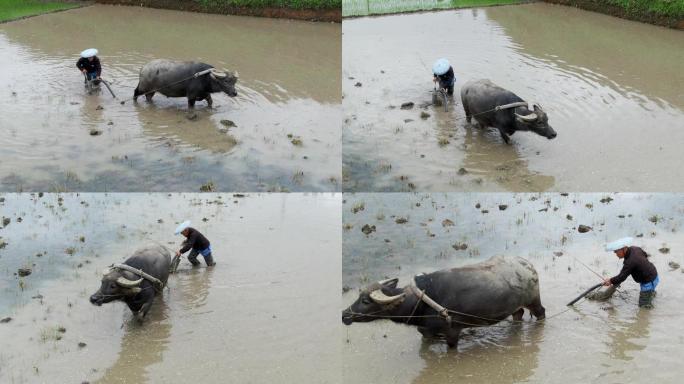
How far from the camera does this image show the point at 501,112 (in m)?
6.98

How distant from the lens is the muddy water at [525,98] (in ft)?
21.8

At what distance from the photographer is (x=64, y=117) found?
7.82 m

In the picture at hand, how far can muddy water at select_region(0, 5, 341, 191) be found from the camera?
269 inches

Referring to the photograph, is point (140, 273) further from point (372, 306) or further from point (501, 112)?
point (501, 112)

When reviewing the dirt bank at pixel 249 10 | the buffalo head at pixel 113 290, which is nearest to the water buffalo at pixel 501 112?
the buffalo head at pixel 113 290

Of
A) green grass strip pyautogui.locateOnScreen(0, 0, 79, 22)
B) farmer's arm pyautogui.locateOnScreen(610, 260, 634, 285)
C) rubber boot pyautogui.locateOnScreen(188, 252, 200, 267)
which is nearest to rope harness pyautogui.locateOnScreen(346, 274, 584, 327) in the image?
farmer's arm pyautogui.locateOnScreen(610, 260, 634, 285)

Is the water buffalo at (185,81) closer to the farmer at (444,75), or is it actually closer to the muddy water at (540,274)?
the muddy water at (540,274)

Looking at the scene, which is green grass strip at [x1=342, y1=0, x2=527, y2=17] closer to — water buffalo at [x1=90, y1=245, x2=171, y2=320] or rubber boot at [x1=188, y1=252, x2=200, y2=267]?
rubber boot at [x1=188, y1=252, x2=200, y2=267]

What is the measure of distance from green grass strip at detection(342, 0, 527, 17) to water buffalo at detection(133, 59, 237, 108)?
566 cm

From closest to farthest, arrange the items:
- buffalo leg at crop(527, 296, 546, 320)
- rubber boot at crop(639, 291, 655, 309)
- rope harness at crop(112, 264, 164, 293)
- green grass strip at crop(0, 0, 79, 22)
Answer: buffalo leg at crop(527, 296, 546, 320)
rubber boot at crop(639, 291, 655, 309)
rope harness at crop(112, 264, 164, 293)
green grass strip at crop(0, 0, 79, 22)

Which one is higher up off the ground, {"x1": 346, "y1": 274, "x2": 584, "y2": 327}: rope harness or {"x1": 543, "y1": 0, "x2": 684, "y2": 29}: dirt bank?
{"x1": 543, "y1": 0, "x2": 684, "y2": 29}: dirt bank

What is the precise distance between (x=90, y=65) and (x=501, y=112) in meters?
5.38

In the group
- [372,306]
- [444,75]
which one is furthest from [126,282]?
[444,75]

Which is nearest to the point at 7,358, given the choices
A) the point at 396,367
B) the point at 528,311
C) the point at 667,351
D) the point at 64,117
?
the point at 396,367
